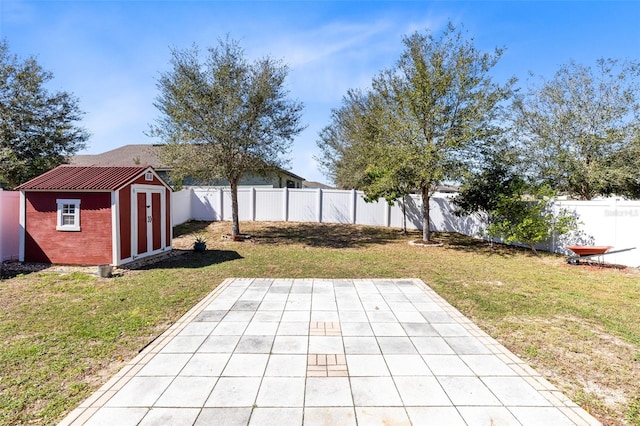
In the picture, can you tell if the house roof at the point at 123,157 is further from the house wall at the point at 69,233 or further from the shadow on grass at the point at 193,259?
the house wall at the point at 69,233

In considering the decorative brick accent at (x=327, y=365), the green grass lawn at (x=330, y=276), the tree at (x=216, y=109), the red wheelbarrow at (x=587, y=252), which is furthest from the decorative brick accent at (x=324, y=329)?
the tree at (x=216, y=109)

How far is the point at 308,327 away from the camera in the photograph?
470 cm

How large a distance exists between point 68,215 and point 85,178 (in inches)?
42.3

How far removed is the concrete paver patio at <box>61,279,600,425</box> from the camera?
272cm

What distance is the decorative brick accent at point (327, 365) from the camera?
11.1 feet

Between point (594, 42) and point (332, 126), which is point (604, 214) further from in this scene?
point (332, 126)

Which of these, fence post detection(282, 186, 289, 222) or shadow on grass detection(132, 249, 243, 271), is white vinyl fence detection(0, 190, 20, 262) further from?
fence post detection(282, 186, 289, 222)

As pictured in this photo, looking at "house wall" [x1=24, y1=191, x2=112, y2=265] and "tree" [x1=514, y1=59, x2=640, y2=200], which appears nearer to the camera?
"house wall" [x1=24, y1=191, x2=112, y2=265]

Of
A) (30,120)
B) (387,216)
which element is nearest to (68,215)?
(30,120)

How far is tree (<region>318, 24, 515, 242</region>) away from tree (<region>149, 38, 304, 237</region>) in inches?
178

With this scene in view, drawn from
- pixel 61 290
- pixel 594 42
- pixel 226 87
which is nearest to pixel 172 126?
pixel 226 87

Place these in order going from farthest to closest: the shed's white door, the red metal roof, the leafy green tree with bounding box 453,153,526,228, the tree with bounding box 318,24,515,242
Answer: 1. the leafy green tree with bounding box 453,153,526,228
2. the tree with bounding box 318,24,515,242
3. the shed's white door
4. the red metal roof

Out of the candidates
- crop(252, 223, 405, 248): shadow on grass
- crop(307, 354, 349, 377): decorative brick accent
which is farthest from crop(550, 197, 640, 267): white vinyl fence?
crop(307, 354, 349, 377): decorative brick accent

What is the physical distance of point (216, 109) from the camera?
11.9 metres
